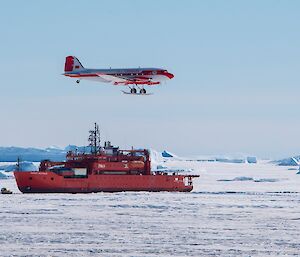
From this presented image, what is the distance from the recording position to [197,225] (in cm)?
3538

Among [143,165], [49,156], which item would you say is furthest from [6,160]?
[143,165]

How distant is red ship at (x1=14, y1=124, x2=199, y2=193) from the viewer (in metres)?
69.4

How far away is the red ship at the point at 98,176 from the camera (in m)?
69.4

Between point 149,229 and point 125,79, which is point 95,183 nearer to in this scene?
point 125,79

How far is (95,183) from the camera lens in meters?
71.7

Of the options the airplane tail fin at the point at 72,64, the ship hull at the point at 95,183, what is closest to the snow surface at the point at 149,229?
the ship hull at the point at 95,183

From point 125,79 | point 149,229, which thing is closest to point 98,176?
point 125,79

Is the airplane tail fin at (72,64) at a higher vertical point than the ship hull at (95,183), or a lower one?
higher

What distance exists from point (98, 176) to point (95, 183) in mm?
750

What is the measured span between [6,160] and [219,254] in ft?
566

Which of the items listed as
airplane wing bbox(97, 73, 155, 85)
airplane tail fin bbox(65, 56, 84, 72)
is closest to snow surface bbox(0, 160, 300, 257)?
airplane wing bbox(97, 73, 155, 85)

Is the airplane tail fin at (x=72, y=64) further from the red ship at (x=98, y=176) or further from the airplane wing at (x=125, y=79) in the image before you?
the red ship at (x=98, y=176)

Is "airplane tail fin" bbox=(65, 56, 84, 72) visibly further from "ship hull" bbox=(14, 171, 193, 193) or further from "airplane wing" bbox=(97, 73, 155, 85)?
"ship hull" bbox=(14, 171, 193, 193)

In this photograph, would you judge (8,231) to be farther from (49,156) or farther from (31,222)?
(49,156)
